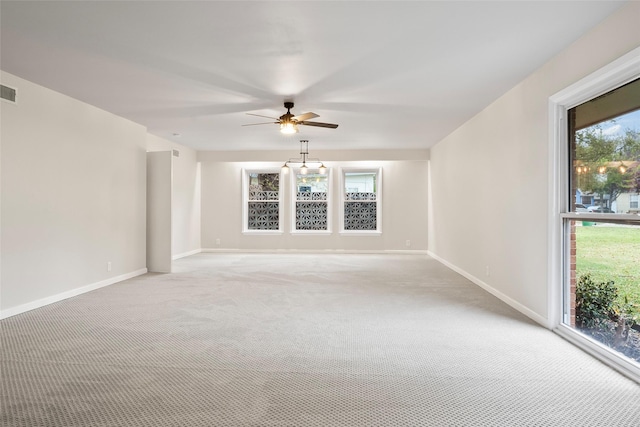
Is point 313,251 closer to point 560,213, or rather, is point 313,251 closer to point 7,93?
point 560,213

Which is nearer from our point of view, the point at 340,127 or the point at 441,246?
the point at 340,127

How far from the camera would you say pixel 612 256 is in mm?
2943

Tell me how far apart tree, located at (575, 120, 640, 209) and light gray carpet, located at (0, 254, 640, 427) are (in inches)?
53.1

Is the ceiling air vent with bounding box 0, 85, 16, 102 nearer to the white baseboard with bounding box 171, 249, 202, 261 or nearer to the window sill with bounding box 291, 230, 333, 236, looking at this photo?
the white baseboard with bounding box 171, 249, 202, 261

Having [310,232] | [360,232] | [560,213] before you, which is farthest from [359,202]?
[560,213]

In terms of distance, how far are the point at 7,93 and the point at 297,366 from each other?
4.07 m

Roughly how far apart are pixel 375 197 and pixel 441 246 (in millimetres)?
2366

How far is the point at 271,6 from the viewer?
2.58 metres

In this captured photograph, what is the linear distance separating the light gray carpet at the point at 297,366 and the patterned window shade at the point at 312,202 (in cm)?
499

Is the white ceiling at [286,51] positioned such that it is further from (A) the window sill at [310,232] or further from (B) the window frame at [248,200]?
(A) the window sill at [310,232]

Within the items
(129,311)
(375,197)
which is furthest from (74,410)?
(375,197)

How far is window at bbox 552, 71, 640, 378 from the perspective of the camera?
2709 mm

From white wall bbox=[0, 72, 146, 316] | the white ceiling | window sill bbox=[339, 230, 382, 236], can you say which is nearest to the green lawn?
the white ceiling

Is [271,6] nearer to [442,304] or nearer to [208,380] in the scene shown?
[208,380]
